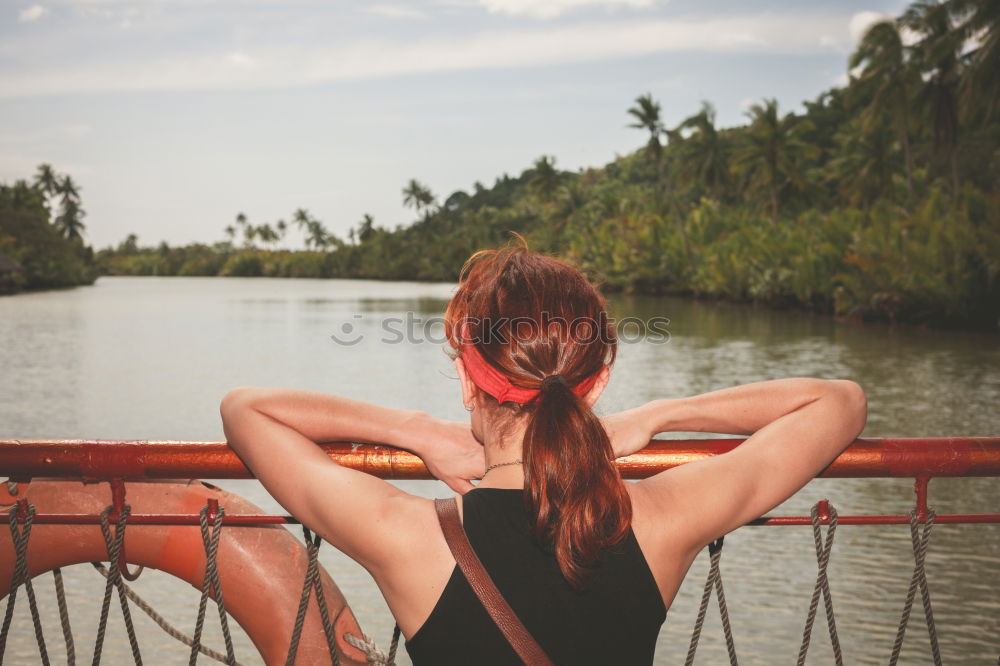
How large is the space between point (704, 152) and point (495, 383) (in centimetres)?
6898

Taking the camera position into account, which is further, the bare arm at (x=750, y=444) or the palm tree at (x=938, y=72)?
the palm tree at (x=938, y=72)

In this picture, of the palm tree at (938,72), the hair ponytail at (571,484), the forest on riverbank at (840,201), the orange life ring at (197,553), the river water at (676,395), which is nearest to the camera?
the hair ponytail at (571,484)

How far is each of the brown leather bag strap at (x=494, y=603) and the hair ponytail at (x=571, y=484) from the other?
9 centimetres

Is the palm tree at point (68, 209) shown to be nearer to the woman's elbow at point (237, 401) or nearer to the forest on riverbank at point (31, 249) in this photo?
the forest on riverbank at point (31, 249)

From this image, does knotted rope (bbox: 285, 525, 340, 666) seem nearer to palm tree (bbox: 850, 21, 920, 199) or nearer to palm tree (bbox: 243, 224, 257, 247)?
palm tree (bbox: 850, 21, 920, 199)

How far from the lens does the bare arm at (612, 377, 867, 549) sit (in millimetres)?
1279

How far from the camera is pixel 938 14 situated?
117 feet

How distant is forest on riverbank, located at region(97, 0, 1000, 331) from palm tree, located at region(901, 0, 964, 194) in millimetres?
87

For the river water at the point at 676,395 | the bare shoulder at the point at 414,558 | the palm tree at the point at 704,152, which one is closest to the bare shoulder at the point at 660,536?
the bare shoulder at the point at 414,558

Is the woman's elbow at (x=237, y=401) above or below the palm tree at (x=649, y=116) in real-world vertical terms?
below

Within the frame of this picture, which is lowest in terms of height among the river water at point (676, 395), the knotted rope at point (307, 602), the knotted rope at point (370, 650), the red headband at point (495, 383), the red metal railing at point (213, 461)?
the river water at point (676, 395)

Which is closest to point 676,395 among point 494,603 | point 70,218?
point 494,603

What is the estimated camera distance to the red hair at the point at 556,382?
3.88 feet

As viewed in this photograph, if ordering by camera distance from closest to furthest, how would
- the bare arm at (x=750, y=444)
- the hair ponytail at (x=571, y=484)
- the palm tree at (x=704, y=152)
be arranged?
the hair ponytail at (x=571, y=484) < the bare arm at (x=750, y=444) < the palm tree at (x=704, y=152)
